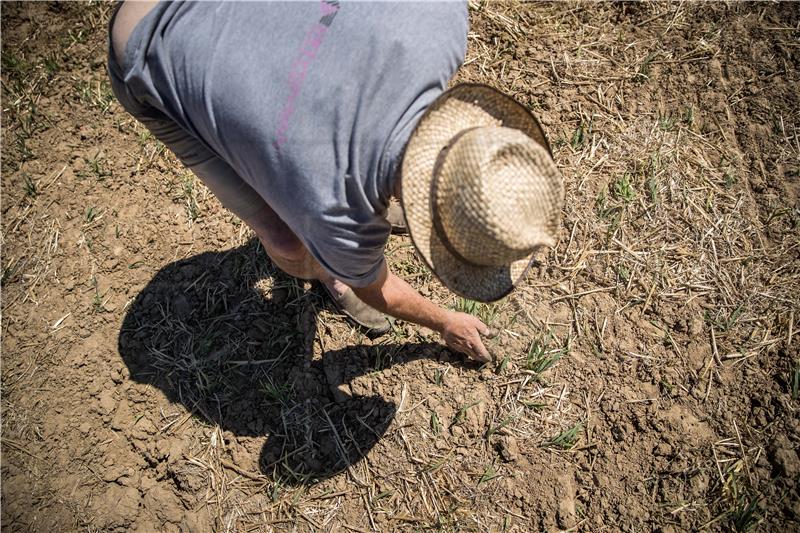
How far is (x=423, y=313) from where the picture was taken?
2.03 meters

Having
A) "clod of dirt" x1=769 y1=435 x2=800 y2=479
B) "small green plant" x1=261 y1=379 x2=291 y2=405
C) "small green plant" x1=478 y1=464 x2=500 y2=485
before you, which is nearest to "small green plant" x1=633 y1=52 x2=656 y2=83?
"clod of dirt" x1=769 y1=435 x2=800 y2=479

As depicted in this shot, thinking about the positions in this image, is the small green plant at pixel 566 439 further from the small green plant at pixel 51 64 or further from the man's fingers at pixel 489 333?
the small green plant at pixel 51 64

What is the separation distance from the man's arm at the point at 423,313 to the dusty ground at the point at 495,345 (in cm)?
17

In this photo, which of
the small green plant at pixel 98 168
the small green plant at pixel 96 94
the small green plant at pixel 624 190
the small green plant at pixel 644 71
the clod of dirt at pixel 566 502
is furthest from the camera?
the small green plant at pixel 96 94

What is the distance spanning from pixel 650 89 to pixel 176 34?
236 cm

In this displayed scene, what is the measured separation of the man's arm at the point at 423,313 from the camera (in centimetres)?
183

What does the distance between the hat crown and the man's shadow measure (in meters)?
1.14

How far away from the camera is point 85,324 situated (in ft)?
8.30

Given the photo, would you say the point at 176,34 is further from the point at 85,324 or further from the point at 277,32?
the point at 85,324

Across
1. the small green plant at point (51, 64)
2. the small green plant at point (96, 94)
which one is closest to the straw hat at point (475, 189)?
the small green plant at point (96, 94)

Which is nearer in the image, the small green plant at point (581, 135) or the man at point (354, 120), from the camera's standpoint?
the man at point (354, 120)

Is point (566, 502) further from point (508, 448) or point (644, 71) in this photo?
point (644, 71)

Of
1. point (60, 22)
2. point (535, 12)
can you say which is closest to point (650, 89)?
point (535, 12)

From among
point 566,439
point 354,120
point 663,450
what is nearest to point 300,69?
point 354,120
